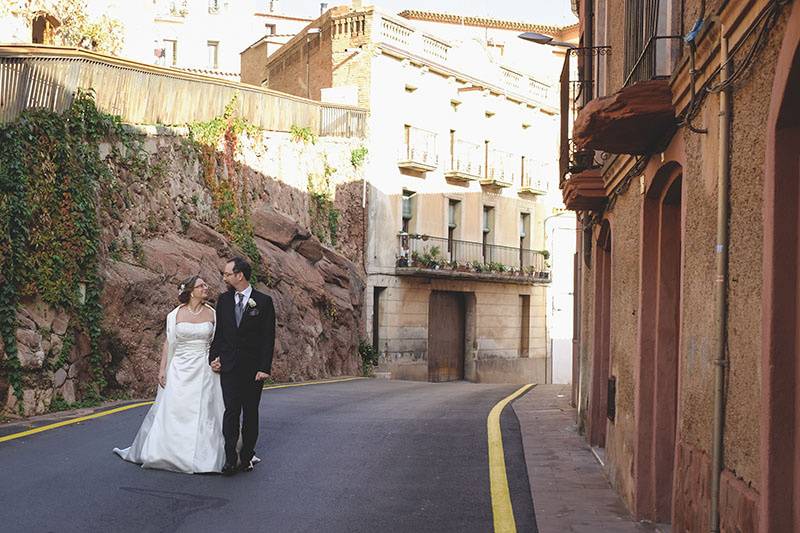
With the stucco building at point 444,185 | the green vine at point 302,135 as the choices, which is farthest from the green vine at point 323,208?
the stucco building at point 444,185

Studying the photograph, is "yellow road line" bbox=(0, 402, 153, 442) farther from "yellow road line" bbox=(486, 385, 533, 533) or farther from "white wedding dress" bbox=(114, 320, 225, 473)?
"yellow road line" bbox=(486, 385, 533, 533)

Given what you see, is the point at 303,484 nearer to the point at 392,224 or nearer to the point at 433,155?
the point at 392,224

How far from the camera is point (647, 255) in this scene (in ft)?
31.5

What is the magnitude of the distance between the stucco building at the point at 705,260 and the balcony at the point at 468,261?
1157 inches

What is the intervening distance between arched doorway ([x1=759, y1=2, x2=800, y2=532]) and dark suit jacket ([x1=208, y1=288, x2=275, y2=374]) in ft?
20.7

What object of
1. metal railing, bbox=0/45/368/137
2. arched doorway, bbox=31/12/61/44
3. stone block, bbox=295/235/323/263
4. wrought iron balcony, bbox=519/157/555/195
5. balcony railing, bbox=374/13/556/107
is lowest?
stone block, bbox=295/235/323/263

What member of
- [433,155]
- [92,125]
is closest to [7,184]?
[92,125]

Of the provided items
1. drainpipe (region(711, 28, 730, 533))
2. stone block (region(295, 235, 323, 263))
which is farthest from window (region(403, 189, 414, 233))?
drainpipe (region(711, 28, 730, 533))

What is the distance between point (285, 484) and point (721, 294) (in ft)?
16.0

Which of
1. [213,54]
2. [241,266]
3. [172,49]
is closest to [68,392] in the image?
[241,266]

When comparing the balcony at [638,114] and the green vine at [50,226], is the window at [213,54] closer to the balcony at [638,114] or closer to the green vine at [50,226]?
the green vine at [50,226]

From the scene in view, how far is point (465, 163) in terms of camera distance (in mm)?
45906

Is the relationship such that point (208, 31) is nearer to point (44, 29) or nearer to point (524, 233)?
point (524, 233)

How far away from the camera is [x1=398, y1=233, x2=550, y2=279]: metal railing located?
42000 millimetres
